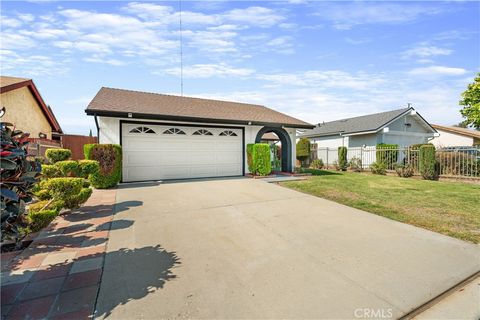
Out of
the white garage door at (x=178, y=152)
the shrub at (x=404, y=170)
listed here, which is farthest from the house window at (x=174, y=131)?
the shrub at (x=404, y=170)

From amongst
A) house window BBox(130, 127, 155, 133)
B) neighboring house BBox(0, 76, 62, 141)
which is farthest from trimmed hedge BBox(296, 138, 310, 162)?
neighboring house BBox(0, 76, 62, 141)

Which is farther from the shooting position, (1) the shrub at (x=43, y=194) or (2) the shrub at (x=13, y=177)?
(1) the shrub at (x=43, y=194)

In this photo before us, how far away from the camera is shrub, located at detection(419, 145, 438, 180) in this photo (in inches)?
472

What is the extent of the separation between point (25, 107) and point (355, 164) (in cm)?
2170

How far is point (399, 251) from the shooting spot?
3.59 m

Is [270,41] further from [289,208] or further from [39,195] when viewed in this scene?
[39,195]

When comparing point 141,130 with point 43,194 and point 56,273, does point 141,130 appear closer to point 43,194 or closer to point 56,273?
point 43,194

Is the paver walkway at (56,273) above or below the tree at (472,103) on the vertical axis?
below

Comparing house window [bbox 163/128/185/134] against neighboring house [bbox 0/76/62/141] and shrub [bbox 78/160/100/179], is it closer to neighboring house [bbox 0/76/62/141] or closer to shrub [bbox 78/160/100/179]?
shrub [bbox 78/160/100/179]

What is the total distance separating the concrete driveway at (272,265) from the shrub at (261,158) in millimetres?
6115

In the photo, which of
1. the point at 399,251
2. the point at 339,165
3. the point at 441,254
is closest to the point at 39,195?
the point at 399,251

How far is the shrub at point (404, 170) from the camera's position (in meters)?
13.1

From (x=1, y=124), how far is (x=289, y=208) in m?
5.55

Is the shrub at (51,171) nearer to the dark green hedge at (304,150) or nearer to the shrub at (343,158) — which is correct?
the dark green hedge at (304,150)
